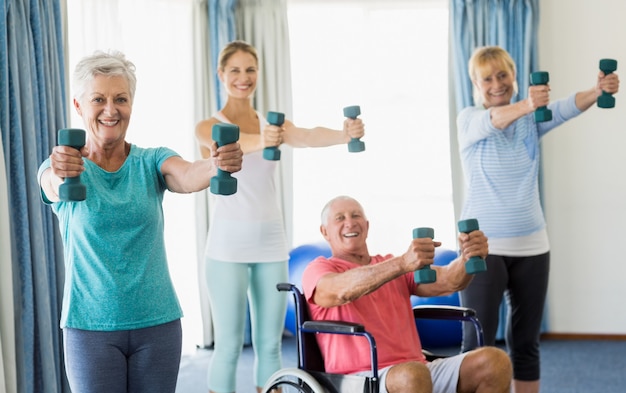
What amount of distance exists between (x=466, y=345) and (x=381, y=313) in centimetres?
48

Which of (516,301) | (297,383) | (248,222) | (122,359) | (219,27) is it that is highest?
(219,27)

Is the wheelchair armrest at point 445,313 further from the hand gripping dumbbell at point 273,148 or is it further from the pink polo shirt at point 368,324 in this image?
the hand gripping dumbbell at point 273,148

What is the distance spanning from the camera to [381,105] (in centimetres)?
545

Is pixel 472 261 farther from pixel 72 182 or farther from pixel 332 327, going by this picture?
pixel 72 182

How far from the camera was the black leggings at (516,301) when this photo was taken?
3.07m

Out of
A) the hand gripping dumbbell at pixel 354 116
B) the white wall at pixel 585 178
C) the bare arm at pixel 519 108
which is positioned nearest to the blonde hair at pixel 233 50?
the hand gripping dumbbell at pixel 354 116

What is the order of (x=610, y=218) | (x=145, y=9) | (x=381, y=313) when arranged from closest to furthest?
(x=381, y=313) → (x=145, y=9) → (x=610, y=218)

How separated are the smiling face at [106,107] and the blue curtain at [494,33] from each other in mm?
3354

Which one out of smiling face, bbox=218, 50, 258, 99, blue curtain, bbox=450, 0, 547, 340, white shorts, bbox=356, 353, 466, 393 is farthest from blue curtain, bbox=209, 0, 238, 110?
white shorts, bbox=356, 353, 466, 393

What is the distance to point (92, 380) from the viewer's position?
192 cm

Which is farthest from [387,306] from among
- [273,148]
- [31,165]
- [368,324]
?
[31,165]

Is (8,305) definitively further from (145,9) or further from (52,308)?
(145,9)

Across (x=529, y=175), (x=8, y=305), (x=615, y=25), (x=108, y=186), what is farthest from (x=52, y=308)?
(x=615, y=25)

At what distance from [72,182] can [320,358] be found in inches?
48.0
